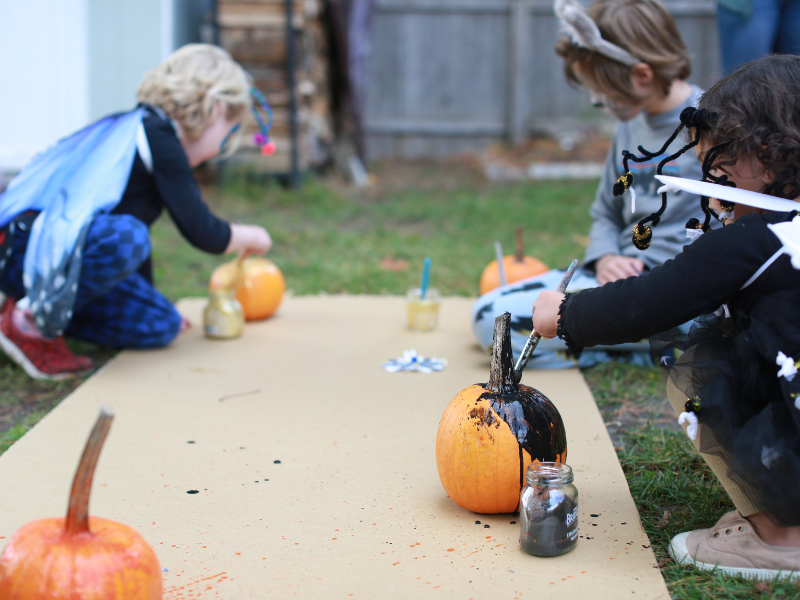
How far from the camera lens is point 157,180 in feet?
9.69

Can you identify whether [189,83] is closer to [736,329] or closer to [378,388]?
[378,388]

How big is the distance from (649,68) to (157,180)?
1.85 meters

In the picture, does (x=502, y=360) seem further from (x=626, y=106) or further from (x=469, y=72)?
(x=469, y=72)

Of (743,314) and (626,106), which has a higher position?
(626,106)

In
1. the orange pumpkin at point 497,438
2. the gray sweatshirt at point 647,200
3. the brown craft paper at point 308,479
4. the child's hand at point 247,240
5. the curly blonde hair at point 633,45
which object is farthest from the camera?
the child's hand at point 247,240

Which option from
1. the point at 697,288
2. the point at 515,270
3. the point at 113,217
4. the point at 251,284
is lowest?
the point at 251,284

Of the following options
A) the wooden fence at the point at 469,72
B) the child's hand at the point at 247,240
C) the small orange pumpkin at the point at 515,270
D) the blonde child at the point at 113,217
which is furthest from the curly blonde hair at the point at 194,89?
the wooden fence at the point at 469,72

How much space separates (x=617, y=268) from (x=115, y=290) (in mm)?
1950

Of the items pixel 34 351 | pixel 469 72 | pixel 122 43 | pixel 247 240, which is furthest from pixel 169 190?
pixel 469 72

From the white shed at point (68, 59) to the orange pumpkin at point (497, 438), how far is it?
16.8 feet

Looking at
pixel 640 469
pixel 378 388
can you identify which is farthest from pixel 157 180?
pixel 640 469

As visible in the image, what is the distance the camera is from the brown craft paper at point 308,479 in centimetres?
154

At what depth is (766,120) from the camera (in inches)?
58.7

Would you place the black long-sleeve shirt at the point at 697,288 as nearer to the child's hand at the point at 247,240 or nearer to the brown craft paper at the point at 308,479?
the brown craft paper at the point at 308,479
